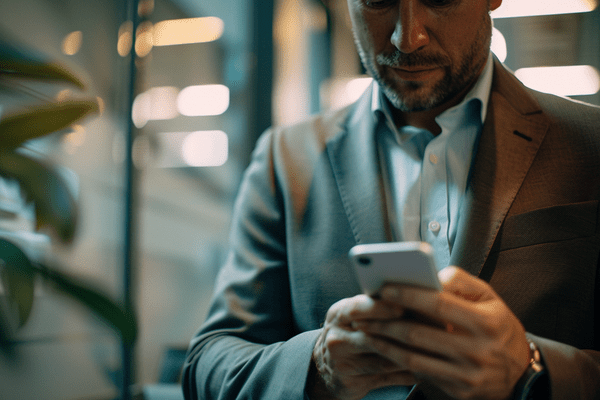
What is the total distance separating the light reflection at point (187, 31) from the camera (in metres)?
2.62

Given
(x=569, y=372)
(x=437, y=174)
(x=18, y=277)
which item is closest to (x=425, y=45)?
(x=437, y=174)

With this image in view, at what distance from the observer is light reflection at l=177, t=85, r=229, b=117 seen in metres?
2.94

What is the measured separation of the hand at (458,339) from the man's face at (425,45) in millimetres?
572

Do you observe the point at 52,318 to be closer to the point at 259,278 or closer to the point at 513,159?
the point at 259,278

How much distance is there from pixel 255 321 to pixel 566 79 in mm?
3047

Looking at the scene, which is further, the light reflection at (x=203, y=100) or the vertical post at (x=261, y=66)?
the vertical post at (x=261, y=66)

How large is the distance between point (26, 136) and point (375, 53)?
88 cm

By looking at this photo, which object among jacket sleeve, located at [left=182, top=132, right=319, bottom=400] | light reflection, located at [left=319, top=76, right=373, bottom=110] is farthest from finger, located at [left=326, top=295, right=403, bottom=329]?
light reflection, located at [left=319, top=76, right=373, bottom=110]

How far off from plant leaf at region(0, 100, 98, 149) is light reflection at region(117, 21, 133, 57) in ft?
6.54

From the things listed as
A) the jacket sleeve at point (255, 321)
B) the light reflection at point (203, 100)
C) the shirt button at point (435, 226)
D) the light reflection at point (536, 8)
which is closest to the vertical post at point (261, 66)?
the light reflection at point (203, 100)

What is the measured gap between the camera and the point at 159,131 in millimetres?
2635

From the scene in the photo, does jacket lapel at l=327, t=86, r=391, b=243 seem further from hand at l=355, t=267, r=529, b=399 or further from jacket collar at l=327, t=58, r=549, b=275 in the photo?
hand at l=355, t=267, r=529, b=399

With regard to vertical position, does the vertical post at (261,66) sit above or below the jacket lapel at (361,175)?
above

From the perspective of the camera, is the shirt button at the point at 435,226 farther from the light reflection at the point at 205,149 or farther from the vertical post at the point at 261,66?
the vertical post at the point at 261,66
